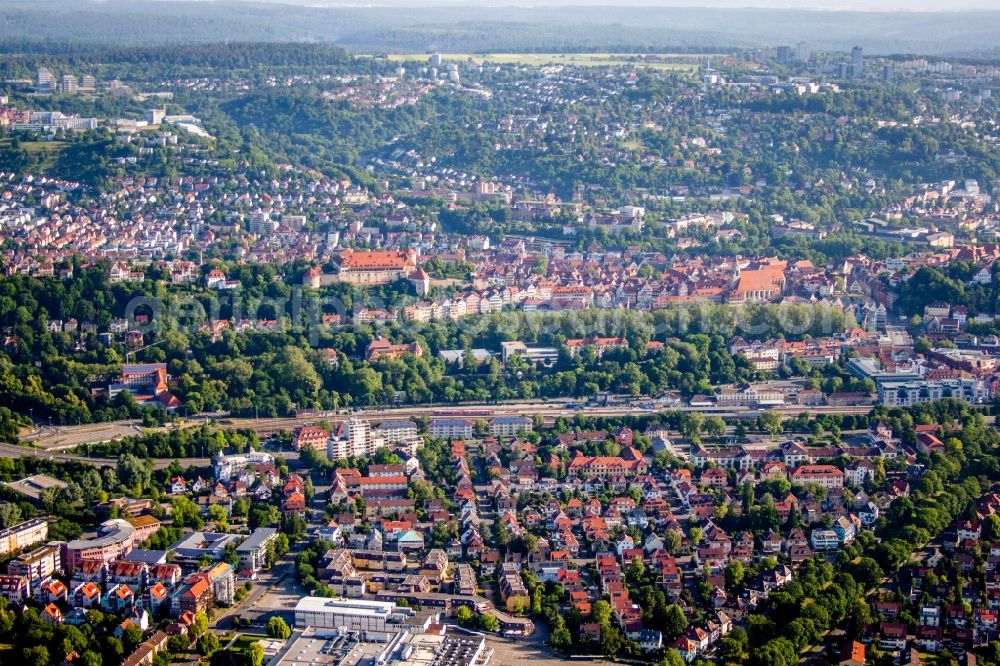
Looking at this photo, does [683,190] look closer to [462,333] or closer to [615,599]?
[462,333]

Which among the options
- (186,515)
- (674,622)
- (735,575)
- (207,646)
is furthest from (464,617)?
(186,515)

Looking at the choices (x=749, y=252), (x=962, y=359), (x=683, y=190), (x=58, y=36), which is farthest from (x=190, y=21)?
(x=962, y=359)

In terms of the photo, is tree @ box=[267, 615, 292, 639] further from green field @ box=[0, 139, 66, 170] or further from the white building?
green field @ box=[0, 139, 66, 170]

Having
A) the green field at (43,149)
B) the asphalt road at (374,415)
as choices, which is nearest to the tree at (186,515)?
the asphalt road at (374,415)

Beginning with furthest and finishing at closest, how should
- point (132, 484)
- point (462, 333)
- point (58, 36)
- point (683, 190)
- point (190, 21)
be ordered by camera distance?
point (190, 21), point (58, 36), point (683, 190), point (462, 333), point (132, 484)

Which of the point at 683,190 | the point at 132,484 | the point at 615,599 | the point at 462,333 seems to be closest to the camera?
the point at 615,599

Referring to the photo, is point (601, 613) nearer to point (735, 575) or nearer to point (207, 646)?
point (735, 575)
